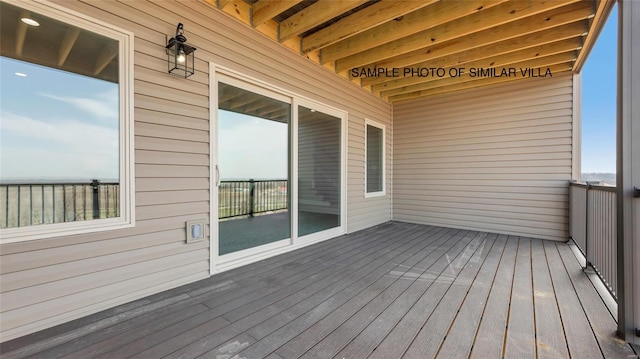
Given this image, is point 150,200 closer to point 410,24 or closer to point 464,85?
point 410,24

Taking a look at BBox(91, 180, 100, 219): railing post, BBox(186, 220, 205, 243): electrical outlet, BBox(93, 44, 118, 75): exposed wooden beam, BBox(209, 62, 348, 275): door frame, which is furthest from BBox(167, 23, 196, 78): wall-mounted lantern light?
BBox(186, 220, 205, 243): electrical outlet

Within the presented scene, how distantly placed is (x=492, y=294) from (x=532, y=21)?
10.8 ft

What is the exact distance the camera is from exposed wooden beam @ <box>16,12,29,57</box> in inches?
69.0

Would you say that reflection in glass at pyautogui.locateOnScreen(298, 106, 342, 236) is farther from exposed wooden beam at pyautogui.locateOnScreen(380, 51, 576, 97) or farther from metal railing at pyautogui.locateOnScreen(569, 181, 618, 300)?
metal railing at pyautogui.locateOnScreen(569, 181, 618, 300)

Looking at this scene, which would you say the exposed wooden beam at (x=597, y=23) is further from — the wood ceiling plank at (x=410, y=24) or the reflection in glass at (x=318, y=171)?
the reflection in glass at (x=318, y=171)

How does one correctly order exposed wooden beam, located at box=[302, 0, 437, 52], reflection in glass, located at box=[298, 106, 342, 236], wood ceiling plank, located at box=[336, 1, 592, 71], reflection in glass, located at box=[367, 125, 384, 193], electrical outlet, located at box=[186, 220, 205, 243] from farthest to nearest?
1. reflection in glass, located at box=[367, 125, 384, 193]
2. reflection in glass, located at box=[298, 106, 342, 236]
3. wood ceiling plank, located at box=[336, 1, 592, 71]
4. exposed wooden beam, located at box=[302, 0, 437, 52]
5. electrical outlet, located at box=[186, 220, 205, 243]

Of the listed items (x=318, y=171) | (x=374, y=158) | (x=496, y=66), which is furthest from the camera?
(x=374, y=158)

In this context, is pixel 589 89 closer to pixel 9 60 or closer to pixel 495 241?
pixel 495 241

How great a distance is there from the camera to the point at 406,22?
10.5 feet

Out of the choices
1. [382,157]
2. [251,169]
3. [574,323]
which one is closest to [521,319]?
[574,323]

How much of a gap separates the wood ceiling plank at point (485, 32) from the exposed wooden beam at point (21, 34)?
372 cm

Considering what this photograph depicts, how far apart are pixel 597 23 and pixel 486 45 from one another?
113 centimetres

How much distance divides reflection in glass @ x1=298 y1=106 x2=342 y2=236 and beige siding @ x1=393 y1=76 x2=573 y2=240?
2.19m

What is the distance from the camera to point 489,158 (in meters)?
4.89
